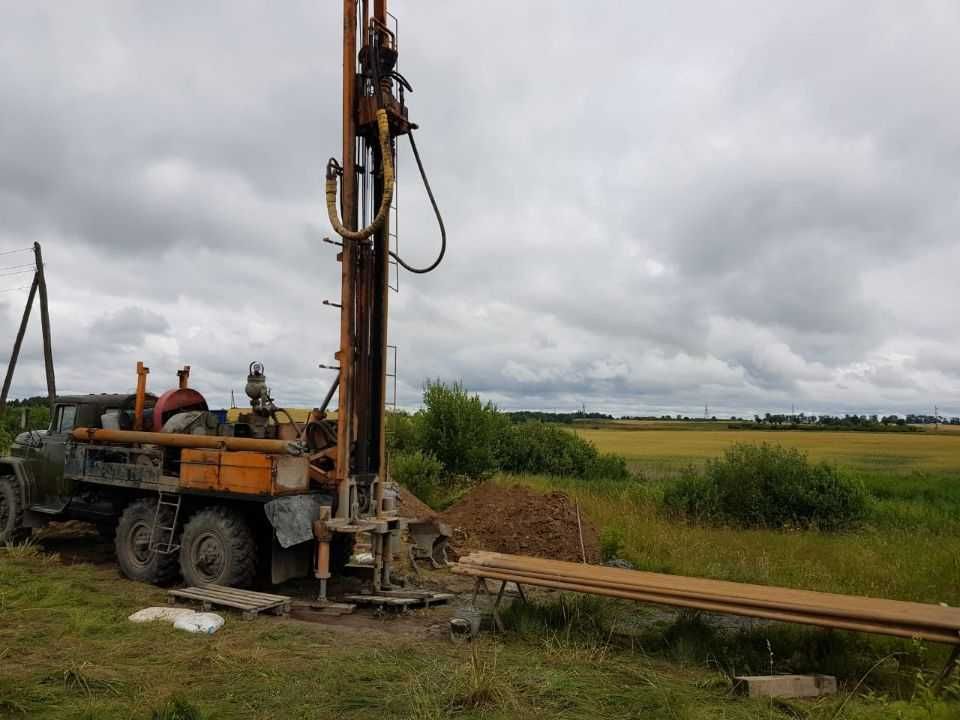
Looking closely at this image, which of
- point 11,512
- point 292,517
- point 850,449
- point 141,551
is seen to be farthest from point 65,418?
point 850,449

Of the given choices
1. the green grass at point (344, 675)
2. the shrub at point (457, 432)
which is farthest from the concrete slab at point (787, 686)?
the shrub at point (457, 432)

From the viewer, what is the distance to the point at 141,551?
31.9ft

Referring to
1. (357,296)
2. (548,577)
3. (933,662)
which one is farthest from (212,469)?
(933,662)

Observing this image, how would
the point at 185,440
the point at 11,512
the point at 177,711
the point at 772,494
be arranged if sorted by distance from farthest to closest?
the point at 772,494
the point at 11,512
the point at 185,440
the point at 177,711

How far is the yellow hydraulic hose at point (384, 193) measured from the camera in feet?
28.9

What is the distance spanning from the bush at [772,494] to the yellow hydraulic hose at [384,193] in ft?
41.4

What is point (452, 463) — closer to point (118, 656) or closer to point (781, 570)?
point (781, 570)

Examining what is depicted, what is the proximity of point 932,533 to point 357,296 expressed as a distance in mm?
13151

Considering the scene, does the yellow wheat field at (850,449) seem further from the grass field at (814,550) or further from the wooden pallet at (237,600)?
the wooden pallet at (237,600)

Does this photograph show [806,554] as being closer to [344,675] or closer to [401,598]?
[401,598]

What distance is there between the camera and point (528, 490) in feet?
51.0

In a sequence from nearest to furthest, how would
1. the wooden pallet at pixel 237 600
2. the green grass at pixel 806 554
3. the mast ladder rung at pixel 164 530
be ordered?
the wooden pallet at pixel 237 600
the green grass at pixel 806 554
the mast ladder rung at pixel 164 530

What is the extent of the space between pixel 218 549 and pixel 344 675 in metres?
3.99

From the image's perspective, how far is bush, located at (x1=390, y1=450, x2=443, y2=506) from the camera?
18312 millimetres
